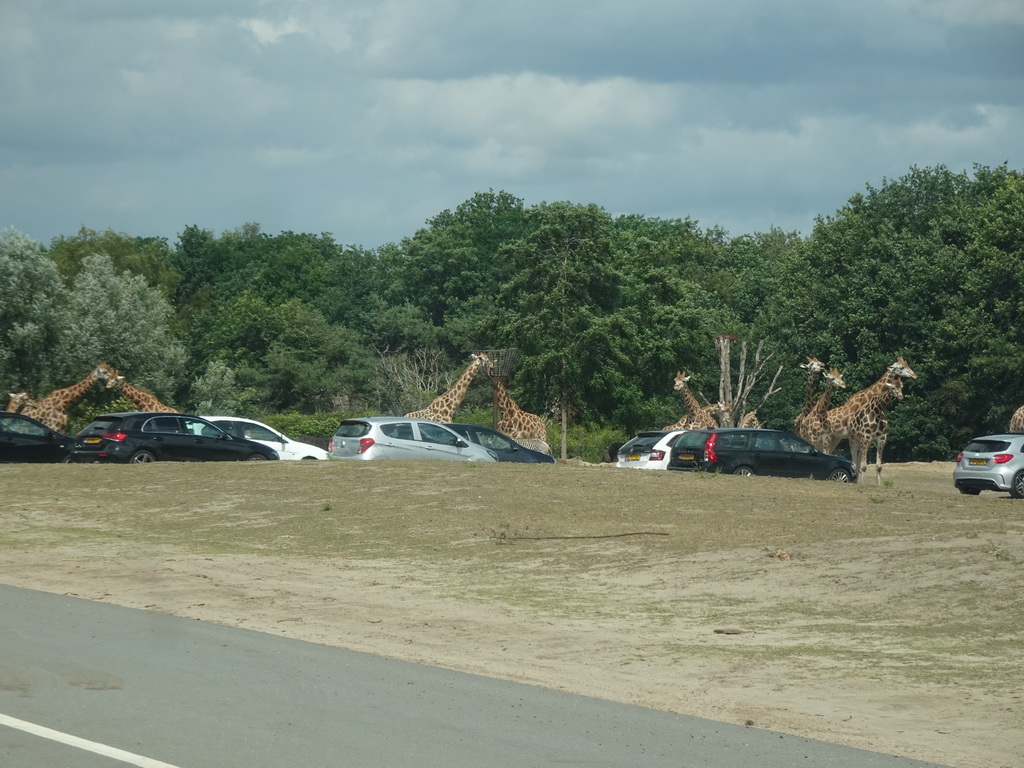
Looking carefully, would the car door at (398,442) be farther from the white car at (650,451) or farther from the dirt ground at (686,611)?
the dirt ground at (686,611)

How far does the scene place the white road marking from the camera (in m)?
7.10

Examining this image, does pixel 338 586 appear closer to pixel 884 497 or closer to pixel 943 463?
pixel 884 497

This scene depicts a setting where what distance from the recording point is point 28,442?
110 feet

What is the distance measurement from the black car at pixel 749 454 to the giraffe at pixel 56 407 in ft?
75.0

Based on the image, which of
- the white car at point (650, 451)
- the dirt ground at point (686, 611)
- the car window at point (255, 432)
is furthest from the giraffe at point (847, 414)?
the dirt ground at point (686, 611)

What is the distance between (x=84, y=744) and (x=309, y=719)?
146 cm

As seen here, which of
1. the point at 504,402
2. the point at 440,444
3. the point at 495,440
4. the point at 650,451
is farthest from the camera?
the point at 504,402

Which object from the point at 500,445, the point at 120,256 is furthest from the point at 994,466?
the point at 120,256

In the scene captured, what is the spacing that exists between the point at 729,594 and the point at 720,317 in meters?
57.6

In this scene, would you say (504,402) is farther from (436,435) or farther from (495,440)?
(436,435)

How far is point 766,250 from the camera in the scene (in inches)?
3821

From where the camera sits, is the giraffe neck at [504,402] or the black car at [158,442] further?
the giraffe neck at [504,402]

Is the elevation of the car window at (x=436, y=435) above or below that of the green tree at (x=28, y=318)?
below

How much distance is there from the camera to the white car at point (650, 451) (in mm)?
33062
